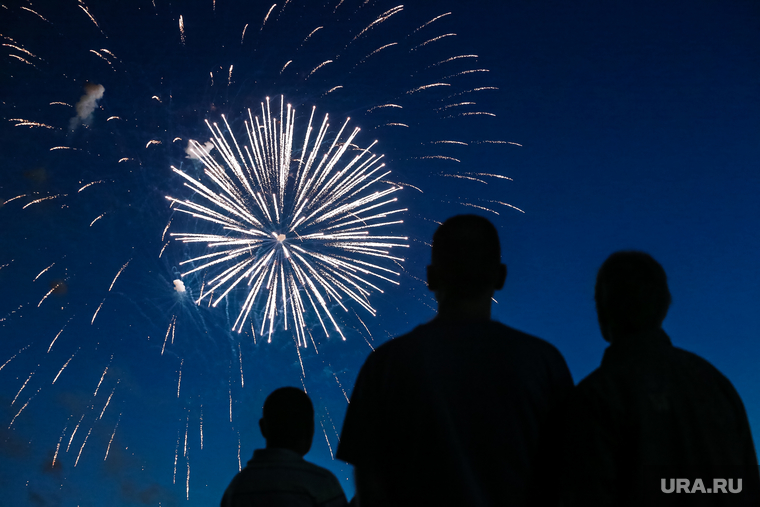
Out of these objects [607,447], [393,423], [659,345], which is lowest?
[393,423]

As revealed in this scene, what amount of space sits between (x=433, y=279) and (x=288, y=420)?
2.97m

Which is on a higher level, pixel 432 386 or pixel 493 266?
pixel 493 266

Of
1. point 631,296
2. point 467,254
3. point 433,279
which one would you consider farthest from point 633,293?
point 433,279

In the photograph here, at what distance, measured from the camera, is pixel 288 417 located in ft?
19.5

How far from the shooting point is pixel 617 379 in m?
3.72

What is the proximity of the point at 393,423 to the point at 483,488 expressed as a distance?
686 millimetres

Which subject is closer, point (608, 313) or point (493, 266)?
point (493, 266)

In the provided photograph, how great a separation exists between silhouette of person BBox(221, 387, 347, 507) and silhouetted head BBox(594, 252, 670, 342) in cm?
337

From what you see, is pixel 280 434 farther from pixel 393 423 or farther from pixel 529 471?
pixel 529 471

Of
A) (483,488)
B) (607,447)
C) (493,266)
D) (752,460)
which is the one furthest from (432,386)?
(752,460)

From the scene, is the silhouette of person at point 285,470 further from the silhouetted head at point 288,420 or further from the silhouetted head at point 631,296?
the silhouetted head at point 631,296

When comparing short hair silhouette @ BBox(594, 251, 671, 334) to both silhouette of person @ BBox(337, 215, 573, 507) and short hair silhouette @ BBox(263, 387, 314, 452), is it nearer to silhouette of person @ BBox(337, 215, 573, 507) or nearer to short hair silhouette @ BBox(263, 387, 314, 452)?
silhouette of person @ BBox(337, 215, 573, 507)

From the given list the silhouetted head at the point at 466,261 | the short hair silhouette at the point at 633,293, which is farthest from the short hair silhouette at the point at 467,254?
the short hair silhouette at the point at 633,293

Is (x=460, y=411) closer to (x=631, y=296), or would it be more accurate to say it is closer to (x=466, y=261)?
(x=466, y=261)
